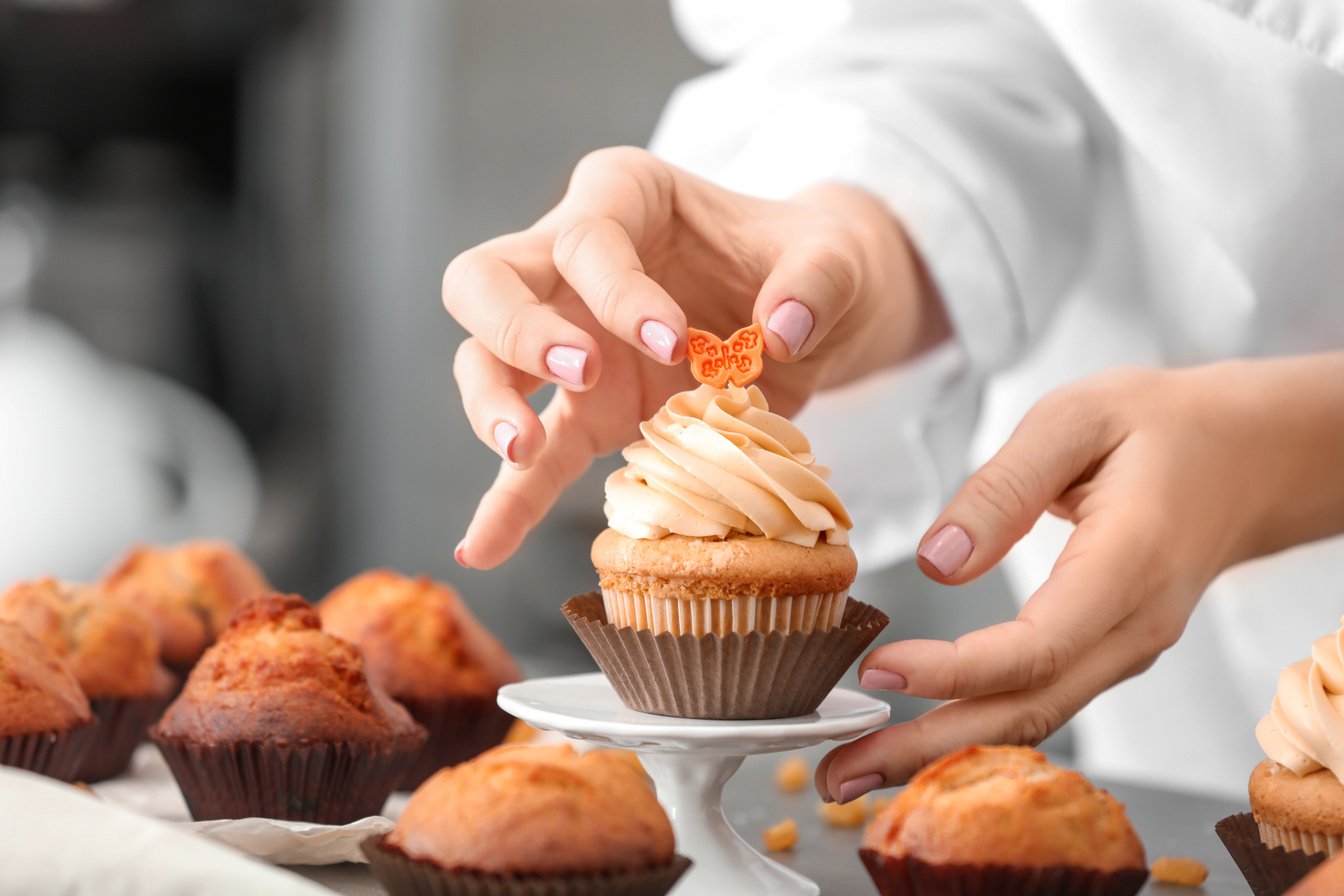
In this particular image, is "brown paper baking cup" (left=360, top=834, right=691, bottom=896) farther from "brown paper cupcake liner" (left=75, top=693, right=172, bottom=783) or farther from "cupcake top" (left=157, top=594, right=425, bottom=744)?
"brown paper cupcake liner" (left=75, top=693, right=172, bottom=783)

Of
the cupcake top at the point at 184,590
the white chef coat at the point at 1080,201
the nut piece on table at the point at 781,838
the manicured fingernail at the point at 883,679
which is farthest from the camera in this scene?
the cupcake top at the point at 184,590

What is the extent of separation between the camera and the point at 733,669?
4.37 feet

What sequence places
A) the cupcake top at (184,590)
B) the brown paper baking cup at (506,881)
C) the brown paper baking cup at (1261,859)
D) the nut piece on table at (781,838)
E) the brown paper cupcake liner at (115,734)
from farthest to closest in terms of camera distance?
1. the cupcake top at (184,590)
2. the brown paper cupcake liner at (115,734)
3. the nut piece on table at (781,838)
4. the brown paper baking cup at (1261,859)
5. the brown paper baking cup at (506,881)

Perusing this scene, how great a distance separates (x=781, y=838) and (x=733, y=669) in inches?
10.3

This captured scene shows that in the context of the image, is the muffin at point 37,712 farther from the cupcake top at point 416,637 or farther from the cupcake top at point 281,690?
the cupcake top at point 416,637

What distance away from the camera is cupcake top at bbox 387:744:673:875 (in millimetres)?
1040

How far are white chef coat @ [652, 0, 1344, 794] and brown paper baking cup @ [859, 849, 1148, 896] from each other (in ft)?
3.35

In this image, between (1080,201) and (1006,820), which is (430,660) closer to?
(1006,820)

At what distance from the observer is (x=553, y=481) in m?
1.66

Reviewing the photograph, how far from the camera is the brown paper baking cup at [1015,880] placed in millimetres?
1064

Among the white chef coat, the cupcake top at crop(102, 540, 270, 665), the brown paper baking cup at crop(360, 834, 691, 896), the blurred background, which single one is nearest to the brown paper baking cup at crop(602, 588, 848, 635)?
the brown paper baking cup at crop(360, 834, 691, 896)

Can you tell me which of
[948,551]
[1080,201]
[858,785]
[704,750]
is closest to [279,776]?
[704,750]

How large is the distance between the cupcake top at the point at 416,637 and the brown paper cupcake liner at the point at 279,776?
0.23 meters

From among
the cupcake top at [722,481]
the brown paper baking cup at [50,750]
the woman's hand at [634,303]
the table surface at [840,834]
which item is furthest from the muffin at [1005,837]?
the brown paper baking cup at [50,750]
